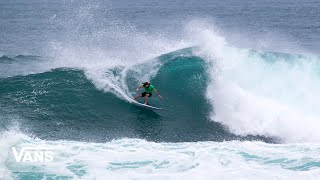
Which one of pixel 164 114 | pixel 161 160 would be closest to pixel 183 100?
pixel 164 114

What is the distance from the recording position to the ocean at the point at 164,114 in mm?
14430

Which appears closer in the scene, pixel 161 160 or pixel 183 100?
pixel 161 160

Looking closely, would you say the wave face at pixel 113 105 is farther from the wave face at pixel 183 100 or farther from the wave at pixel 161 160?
the wave at pixel 161 160

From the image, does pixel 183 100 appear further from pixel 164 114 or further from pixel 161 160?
pixel 161 160

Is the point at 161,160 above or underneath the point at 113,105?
underneath

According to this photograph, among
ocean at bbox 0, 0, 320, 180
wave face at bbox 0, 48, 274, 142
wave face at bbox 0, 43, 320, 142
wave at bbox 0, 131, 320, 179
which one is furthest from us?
wave face at bbox 0, 43, 320, 142

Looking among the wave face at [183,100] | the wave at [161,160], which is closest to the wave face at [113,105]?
the wave face at [183,100]

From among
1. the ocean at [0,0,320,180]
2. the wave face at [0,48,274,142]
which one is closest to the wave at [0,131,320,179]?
the ocean at [0,0,320,180]

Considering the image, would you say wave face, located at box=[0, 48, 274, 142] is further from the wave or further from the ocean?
the wave

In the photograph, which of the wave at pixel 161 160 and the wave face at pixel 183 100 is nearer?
the wave at pixel 161 160

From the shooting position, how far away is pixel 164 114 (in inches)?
792

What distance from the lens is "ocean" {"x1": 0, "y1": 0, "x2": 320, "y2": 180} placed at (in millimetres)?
14430

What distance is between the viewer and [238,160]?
14.9m

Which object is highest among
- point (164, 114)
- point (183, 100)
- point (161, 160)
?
point (183, 100)
